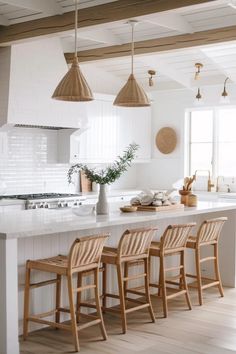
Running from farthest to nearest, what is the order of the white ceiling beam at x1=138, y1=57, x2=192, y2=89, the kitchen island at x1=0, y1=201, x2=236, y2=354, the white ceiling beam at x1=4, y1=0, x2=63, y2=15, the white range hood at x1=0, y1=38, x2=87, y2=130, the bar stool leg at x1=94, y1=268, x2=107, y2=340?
the white ceiling beam at x1=138, y1=57, x2=192, y2=89, the white range hood at x1=0, y1=38, x2=87, y2=130, the white ceiling beam at x1=4, y1=0, x2=63, y2=15, the bar stool leg at x1=94, y1=268, x2=107, y2=340, the kitchen island at x1=0, y1=201, x2=236, y2=354

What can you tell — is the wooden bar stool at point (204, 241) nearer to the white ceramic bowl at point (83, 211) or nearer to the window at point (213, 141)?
the white ceramic bowl at point (83, 211)

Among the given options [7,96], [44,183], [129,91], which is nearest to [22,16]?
[7,96]

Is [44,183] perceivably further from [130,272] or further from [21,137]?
[130,272]

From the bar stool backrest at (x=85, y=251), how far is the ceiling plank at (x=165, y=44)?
2970 millimetres

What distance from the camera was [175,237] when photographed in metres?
5.34

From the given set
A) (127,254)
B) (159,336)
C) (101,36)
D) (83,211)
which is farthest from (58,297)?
(101,36)

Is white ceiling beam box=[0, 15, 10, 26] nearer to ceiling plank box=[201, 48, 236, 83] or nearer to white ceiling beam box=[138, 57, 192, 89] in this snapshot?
white ceiling beam box=[138, 57, 192, 89]

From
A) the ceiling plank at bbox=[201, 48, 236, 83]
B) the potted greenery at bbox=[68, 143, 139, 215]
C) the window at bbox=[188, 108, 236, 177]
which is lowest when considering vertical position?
the potted greenery at bbox=[68, 143, 139, 215]

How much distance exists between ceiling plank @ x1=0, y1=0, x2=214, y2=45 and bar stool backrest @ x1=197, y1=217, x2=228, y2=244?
2149 mm

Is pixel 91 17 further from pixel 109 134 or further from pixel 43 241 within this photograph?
pixel 109 134

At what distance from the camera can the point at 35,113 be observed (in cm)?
728

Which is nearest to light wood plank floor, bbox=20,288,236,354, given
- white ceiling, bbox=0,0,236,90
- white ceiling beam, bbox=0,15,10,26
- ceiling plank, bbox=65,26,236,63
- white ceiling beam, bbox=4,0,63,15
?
white ceiling, bbox=0,0,236,90

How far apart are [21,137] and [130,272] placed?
3.04 meters

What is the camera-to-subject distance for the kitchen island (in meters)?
4.04
